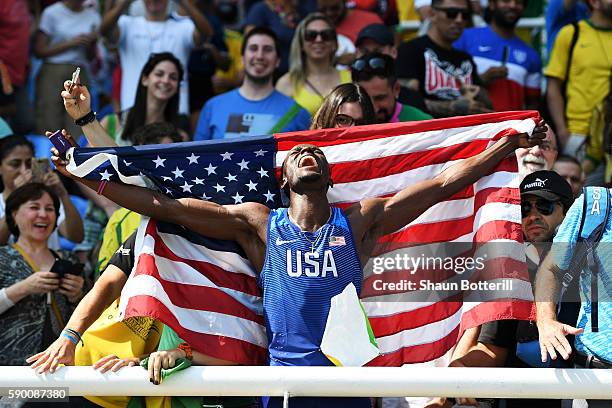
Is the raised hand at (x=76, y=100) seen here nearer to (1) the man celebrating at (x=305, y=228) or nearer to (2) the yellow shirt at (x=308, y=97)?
(1) the man celebrating at (x=305, y=228)

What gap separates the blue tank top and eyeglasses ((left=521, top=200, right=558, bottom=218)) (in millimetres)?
1249

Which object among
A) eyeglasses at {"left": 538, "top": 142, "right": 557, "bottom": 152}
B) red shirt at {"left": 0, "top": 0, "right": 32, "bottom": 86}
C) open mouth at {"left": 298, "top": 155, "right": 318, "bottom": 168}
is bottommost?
open mouth at {"left": 298, "top": 155, "right": 318, "bottom": 168}

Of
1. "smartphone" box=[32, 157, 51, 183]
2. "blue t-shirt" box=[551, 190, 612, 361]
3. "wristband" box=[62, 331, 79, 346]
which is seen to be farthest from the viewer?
"smartphone" box=[32, 157, 51, 183]

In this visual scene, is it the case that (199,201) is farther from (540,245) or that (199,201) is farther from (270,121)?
(270,121)

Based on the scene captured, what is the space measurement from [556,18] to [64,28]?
445 centimetres

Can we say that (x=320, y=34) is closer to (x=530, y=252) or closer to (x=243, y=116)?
(x=243, y=116)

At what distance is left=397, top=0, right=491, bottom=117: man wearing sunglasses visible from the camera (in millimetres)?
9484

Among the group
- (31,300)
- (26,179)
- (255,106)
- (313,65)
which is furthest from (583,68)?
(31,300)

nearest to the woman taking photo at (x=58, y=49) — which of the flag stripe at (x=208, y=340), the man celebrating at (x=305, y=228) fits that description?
the man celebrating at (x=305, y=228)

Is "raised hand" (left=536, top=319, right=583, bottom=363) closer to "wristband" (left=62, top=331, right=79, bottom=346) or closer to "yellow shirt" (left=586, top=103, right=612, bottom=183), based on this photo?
"wristband" (left=62, top=331, right=79, bottom=346)

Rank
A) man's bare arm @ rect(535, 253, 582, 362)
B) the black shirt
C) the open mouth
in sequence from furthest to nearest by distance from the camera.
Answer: the black shirt → the open mouth → man's bare arm @ rect(535, 253, 582, 362)

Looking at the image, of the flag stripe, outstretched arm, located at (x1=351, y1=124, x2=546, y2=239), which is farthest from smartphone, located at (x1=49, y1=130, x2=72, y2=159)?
outstretched arm, located at (x1=351, y1=124, x2=546, y2=239)

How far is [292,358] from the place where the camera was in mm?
6070

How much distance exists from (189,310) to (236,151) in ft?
3.06
